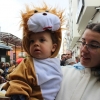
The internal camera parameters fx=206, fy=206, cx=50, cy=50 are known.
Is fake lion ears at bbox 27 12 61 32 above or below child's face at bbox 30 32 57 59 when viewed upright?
above

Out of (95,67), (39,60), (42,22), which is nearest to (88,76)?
(95,67)

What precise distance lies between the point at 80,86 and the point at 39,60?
0.32 m

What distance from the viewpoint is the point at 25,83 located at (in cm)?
122

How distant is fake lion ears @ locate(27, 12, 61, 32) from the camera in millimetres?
1352

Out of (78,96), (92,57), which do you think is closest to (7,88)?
(78,96)

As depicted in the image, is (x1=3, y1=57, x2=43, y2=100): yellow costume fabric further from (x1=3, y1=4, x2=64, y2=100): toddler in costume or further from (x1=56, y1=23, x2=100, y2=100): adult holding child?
(x1=56, y1=23, x2=100, y2=100): adult holding child

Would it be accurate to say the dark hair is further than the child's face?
No

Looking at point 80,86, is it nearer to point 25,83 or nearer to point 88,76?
point 88,76

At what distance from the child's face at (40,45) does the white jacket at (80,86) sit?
0.69 ft

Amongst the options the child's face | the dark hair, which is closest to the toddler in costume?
the child's face

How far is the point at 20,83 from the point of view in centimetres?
122

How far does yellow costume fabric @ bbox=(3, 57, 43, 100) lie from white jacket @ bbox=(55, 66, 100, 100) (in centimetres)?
15

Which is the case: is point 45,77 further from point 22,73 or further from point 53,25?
point 53,25

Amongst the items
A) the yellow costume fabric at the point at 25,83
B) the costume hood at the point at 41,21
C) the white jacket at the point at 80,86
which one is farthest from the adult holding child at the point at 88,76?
the costume hood at the point at 41,21
